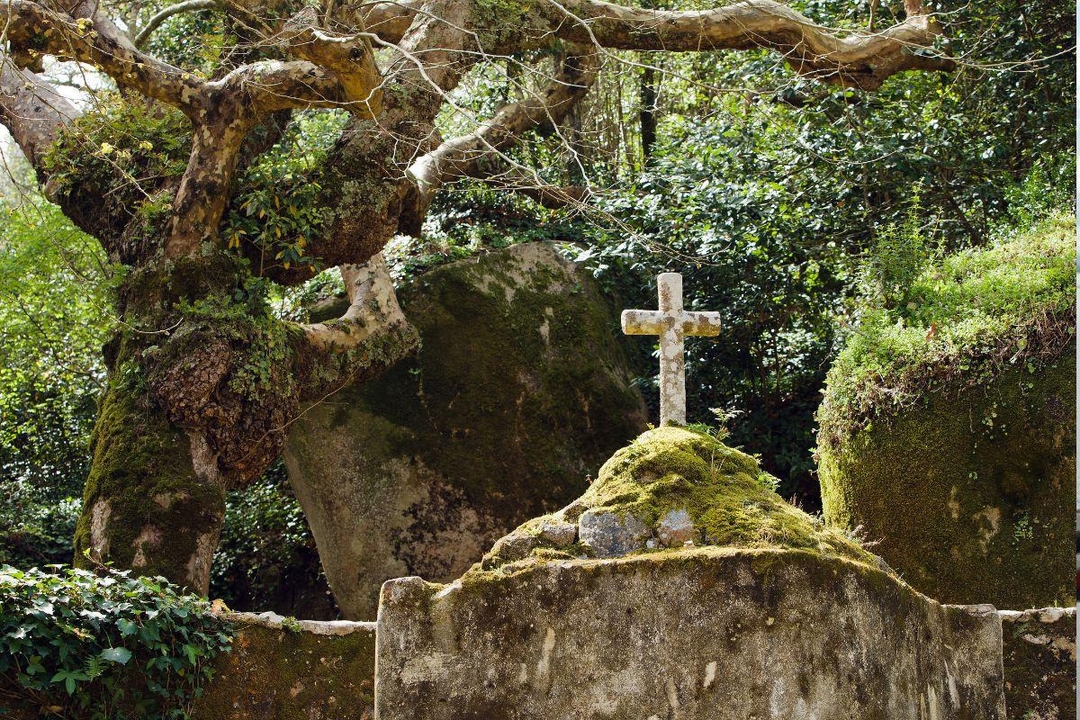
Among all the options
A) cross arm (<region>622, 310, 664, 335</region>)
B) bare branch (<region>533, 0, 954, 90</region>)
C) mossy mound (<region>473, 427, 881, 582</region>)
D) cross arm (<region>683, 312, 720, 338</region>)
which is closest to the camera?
mossy mound (<region>473, 427, 881, 582</region>)

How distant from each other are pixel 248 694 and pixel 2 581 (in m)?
1.58

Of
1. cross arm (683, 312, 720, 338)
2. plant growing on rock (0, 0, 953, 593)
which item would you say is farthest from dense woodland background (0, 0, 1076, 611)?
cross arm (683, 312, 720, 338)

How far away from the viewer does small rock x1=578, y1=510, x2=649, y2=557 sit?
5410 millimetres

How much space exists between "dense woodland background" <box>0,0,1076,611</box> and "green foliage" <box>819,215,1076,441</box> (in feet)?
2.75

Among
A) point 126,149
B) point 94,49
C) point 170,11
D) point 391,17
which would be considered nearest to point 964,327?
point 391,17

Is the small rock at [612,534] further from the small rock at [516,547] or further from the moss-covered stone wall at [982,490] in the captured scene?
the moss-covered stone wall at [982,490]

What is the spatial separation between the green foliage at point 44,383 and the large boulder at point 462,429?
3.07 m

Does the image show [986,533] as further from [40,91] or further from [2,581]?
[40,91]

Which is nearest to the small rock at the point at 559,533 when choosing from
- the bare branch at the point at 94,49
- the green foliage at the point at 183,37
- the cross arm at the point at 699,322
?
the cross arm at the point at 699,322

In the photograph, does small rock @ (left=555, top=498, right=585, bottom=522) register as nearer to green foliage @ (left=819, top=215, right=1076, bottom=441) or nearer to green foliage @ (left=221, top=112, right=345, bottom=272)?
green foliage @ (left=819, top=215, right=1076, bottom=441)

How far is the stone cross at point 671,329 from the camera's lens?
22.0ft

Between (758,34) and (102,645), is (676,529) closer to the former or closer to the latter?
(102,645)

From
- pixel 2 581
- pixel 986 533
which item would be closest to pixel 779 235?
pixel 986 533

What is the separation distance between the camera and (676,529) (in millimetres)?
5391
